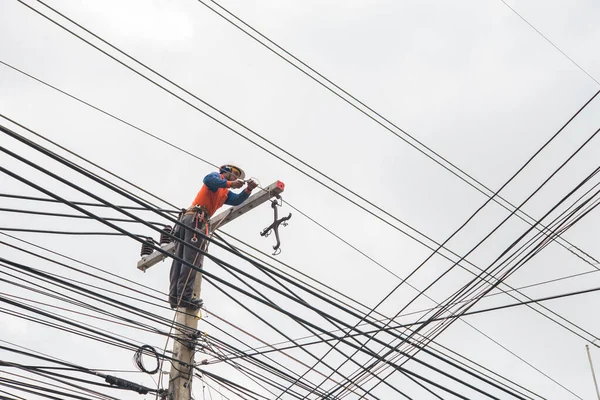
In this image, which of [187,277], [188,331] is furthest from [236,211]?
[188,331]

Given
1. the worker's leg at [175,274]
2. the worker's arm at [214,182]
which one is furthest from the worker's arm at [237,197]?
the worker's leg at [175,274]

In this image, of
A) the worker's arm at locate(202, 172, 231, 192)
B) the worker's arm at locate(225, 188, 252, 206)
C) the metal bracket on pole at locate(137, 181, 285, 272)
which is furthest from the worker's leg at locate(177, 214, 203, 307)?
the worker's arm at locate(225, 188, 252, 206)

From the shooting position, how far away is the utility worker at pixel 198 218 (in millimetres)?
8250

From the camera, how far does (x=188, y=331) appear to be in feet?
26.4

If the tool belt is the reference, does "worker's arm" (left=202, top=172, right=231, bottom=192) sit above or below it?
above

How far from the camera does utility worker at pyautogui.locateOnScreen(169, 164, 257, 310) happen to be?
325 inches

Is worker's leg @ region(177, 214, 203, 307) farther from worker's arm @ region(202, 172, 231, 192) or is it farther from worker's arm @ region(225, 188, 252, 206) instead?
worker's arm @ region(225, 188, 252, 206)

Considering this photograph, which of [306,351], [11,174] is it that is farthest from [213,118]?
[11,174]

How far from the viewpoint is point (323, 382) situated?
8.29 meters

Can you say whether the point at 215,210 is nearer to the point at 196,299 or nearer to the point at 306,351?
the point at 196,299

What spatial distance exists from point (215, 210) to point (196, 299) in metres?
1.06

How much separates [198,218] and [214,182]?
433 millimetres

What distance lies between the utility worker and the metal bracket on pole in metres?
0.12

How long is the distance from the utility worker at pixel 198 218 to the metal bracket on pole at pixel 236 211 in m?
0.12
